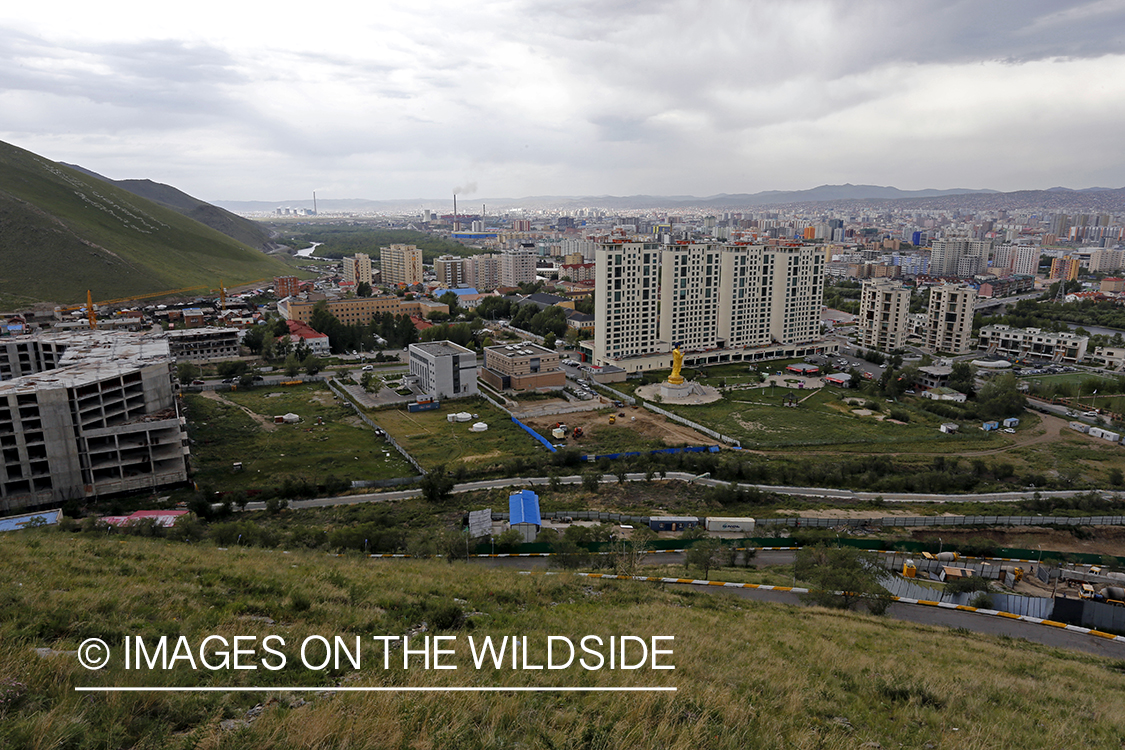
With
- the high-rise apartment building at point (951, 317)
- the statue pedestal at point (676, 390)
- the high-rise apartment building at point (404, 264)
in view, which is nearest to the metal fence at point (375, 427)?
the statue pedestal at point (676, 390)

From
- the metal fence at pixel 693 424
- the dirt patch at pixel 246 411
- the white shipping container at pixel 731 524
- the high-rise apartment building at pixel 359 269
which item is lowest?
the metal fence at pixel 693 424

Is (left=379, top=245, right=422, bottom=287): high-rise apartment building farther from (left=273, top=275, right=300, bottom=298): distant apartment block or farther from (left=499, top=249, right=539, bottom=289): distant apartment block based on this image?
(left=273, top=275, right=300, bottom=298): distant apartment block

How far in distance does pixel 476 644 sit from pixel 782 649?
4813 mm

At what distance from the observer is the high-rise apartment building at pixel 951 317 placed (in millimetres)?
47375

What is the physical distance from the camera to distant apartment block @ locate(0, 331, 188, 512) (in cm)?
2011

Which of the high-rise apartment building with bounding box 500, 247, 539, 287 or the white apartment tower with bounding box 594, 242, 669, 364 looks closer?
the white apartment tower with bounding box 594, 242, 669, 364

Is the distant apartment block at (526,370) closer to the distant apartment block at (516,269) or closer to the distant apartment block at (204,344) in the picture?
the distant apartment block at (204,344)

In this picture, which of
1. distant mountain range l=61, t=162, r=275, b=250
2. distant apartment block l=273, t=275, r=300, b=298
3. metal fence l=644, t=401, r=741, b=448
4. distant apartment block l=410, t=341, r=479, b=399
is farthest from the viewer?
distant mountain range l=61, t=162, r=275, b=250

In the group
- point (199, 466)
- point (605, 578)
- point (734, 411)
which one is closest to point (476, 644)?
point (605, 578)

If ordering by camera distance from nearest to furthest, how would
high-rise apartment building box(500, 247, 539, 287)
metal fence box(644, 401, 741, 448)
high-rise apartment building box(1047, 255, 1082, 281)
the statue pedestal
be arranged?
1. metal fence box(644, 401, 741, 448)
2. the statue pedestal
3. high-rise apartment building box(500, 247, 539, 287)
4. high-rise apartment building box(1047, 255, 1082, 281)

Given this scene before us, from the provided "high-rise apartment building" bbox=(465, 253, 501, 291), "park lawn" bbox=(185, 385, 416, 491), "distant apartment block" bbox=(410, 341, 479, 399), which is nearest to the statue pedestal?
"distant apartment block" bbox=(410, 341, 479, 399)

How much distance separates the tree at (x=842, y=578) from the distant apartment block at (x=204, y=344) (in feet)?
143

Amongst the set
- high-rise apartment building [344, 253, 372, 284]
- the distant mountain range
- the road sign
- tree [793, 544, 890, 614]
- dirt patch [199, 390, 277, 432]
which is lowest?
dirt patch [199, 390, 277, 432]

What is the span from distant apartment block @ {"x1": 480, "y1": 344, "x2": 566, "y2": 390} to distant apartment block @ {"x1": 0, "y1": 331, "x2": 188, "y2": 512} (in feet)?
58.6
